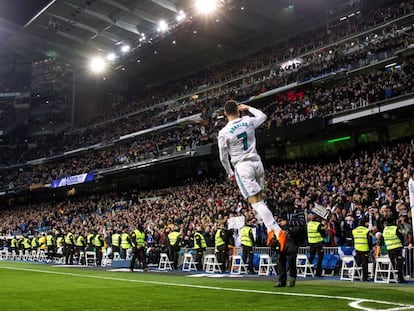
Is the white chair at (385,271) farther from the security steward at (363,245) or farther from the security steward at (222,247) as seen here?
the security steward at (222,247)

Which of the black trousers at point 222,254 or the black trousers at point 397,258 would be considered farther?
the black trousers at point 222,254

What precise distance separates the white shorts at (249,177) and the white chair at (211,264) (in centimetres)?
1182

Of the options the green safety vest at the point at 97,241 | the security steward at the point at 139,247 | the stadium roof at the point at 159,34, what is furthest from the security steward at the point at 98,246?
the stadium roof at the point at 159,34

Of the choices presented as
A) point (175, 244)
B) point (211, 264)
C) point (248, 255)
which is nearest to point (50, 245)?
point (175, 244)

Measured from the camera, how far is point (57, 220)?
4625cm

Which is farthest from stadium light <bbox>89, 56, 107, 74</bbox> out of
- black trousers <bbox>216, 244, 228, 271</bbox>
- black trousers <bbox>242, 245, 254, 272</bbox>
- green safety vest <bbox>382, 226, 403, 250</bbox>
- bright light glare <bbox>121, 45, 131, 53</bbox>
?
green safety vest <bbox>382, 226, 403, 250</bbox>

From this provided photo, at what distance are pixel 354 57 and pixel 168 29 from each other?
18.9m

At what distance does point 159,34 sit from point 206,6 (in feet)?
22.1

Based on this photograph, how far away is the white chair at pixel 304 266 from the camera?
50.4 feet

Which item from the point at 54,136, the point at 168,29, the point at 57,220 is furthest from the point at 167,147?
the point at 54,136

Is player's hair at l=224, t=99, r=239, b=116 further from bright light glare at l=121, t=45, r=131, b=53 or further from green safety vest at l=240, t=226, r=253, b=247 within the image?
bright light glare at l=121, t=45, r=131, b=53

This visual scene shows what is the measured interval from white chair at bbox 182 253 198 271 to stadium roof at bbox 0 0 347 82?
2563cm

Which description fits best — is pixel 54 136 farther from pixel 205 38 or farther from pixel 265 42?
pixel 265 42

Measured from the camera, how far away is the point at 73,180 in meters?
47.6
